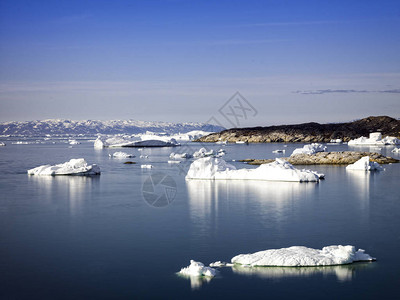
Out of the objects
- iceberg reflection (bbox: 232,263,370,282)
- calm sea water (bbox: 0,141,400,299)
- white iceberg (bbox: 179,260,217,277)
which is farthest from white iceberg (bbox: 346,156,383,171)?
white iceberg (bbox: 179,260,217,277)

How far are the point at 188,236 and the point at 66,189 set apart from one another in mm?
9324

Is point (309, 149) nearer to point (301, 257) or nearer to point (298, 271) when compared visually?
point (301, 257)

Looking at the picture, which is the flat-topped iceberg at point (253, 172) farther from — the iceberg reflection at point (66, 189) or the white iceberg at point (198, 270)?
the white iceberg at point (198, 270)

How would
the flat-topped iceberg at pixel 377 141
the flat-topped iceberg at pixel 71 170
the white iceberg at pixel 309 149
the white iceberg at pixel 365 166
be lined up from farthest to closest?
the flat-topped iceberg at pixel 377 141 < the white iceberg at pixel 309 149 < the white iceberg at pixel 365 166 < the flat-topped iceberg at pixel 71 170

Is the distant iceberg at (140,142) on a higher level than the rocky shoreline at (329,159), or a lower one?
higher

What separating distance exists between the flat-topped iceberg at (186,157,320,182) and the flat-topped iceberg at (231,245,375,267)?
11.1 m

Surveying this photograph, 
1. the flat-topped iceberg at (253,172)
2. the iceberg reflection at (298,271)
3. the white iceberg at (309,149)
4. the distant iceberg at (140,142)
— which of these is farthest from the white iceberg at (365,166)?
the distant iceberg at (140,142)

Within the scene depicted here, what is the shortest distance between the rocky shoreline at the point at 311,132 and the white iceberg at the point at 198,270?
227 ft

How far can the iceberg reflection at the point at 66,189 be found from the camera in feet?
51.3

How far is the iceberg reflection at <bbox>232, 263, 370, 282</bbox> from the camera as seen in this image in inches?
306

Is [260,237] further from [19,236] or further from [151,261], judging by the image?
[19,236]

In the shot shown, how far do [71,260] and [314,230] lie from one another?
5.31 metres

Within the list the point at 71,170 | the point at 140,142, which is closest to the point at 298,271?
the point at 71,170

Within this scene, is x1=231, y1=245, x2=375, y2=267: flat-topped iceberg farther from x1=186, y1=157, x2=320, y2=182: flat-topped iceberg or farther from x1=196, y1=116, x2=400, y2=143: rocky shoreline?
x1=196, y1=116, x2=400, y2=143: rocky shoreline
